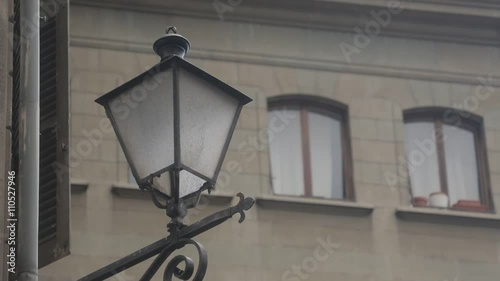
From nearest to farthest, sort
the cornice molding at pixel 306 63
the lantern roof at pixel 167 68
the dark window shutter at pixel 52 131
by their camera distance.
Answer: the lantern roof at pixel 167 68, the dark window shutter at pixel 52 131, the cornice molding at pixel 306 63

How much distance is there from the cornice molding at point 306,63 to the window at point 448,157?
558 mm

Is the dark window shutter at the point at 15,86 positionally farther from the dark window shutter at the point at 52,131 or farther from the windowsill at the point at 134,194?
the windowsill at the point at 134,194

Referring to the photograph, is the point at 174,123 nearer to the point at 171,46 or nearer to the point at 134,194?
the point at 171,46

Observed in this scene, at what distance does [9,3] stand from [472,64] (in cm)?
1281

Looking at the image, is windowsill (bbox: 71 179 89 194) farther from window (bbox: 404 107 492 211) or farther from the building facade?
window (bbox: 404 107 492 211)

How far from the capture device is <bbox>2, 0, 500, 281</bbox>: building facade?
748 inches

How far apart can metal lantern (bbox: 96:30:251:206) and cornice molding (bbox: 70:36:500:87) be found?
11057mm

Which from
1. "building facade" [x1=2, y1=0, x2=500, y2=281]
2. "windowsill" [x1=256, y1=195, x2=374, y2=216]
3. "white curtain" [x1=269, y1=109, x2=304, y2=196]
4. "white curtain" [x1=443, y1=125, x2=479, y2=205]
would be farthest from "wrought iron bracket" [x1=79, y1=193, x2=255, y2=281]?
"white curtain" [x1=443, y1=125, x2=479, y2=205]

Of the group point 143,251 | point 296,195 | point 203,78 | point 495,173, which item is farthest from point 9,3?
point 495,173

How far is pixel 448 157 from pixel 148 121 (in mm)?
12724

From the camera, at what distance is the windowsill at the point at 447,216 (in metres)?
20.0

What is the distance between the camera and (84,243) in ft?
60.6

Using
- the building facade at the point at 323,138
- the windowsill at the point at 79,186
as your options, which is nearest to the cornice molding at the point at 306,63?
the building facade at the point at 323,138

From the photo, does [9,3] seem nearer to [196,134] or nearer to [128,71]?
[196,134]
